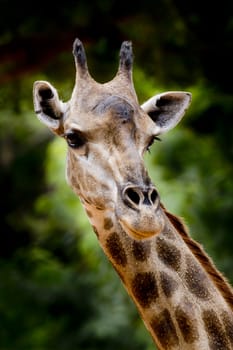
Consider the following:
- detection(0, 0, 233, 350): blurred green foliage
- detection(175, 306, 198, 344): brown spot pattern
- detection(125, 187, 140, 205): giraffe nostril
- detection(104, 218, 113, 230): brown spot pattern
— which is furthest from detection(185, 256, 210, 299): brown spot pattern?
detection(0, 0, 233, 350): blurred green foliage

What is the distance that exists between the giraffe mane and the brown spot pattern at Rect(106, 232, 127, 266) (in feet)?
1.12

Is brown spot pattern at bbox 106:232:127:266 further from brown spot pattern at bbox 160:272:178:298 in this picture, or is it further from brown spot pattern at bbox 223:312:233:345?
brown spot pattern at bbox 223:312:233:345

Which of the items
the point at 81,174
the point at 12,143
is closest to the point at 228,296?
the point at 81,174

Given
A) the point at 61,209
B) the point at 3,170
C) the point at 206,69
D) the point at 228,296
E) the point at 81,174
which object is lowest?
the point at 228,296

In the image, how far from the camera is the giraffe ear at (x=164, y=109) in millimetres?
8094

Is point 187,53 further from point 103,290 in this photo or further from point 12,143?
point 12,143

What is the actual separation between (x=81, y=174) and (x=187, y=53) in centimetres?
608

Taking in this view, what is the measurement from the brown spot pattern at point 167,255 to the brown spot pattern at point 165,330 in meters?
0.24

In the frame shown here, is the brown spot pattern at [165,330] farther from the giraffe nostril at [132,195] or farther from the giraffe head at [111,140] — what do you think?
the giraffe nostril at [132,195]

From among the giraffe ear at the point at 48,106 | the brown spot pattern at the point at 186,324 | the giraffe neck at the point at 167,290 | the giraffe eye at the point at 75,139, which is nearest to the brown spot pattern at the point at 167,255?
the giraffe neck at the point at 167,290

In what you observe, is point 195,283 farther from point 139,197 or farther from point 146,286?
point 139,197

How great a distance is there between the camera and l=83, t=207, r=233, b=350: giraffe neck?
25.2 ft

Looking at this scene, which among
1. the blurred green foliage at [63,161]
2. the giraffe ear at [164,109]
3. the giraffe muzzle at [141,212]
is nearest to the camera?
the giraffe muzzle at [141,212]

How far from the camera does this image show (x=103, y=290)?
60.9 feet
